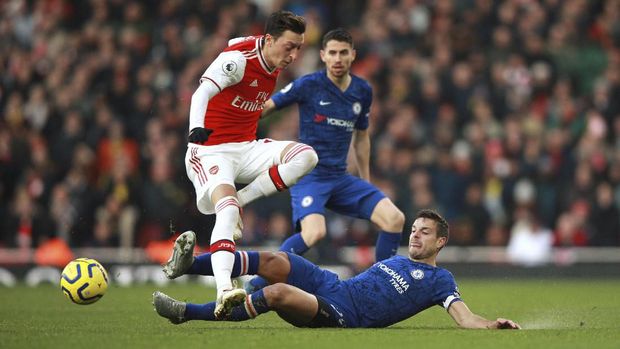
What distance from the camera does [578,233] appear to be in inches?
755

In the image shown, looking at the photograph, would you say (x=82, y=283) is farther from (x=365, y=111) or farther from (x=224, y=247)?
(x=365, y=111)

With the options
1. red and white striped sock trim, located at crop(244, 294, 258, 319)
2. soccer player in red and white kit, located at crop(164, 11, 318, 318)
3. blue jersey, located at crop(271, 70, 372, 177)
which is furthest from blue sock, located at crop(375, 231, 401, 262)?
red and white striped sock trim, located at crop(244, 294, 258, 319)

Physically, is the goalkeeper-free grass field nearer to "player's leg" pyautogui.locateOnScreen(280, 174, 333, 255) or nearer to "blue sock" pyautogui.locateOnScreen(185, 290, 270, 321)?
"blue sock" pyautogui.locateOnScreen(185, 290, 270, 321)

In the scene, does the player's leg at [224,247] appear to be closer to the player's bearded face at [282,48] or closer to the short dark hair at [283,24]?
the player's bearded face at [282,48]

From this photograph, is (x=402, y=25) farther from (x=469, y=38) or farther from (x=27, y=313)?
(x=27, y=313)

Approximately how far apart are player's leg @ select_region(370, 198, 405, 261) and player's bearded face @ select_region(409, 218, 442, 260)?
8.43 ft

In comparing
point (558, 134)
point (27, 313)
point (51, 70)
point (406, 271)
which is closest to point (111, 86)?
A: point (51, 70)

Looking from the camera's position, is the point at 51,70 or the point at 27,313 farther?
the point at 51,70

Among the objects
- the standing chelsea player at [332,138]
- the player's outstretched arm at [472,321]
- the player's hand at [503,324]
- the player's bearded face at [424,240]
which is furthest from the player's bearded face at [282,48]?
the player's hand at [503,324]

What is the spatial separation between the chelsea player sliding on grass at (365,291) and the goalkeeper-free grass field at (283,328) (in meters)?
0.13

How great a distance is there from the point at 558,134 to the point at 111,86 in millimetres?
7225

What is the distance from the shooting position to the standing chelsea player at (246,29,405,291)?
40.1 feet

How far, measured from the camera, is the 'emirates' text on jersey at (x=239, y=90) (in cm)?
1021

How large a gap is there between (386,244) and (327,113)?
1.44m
